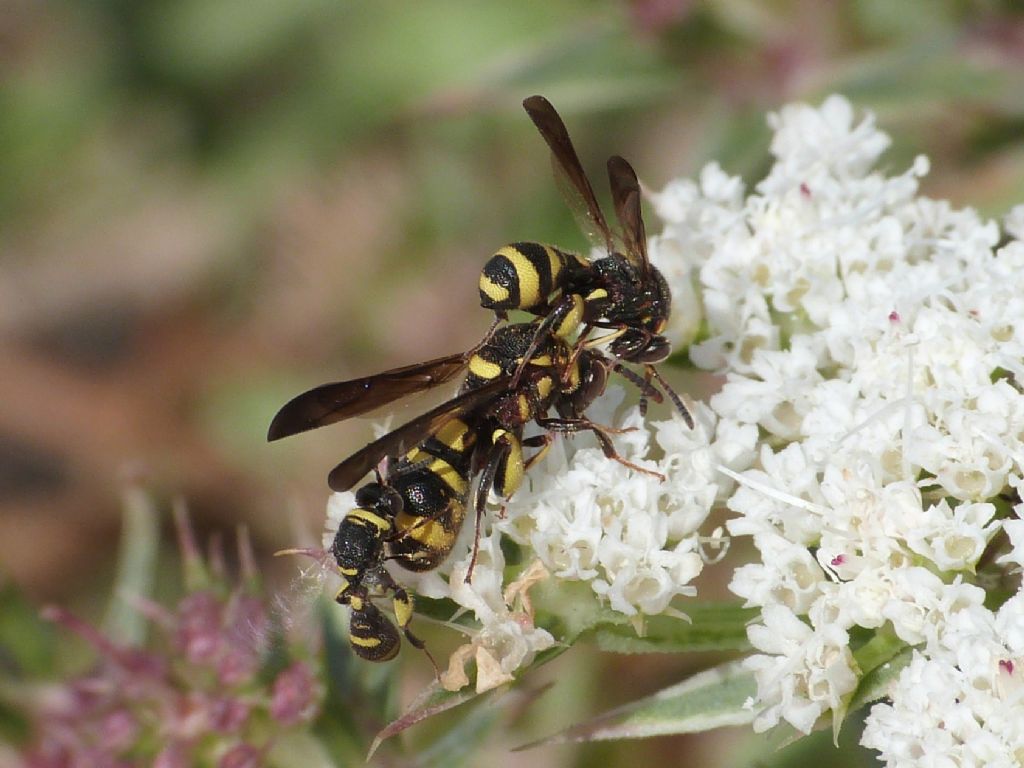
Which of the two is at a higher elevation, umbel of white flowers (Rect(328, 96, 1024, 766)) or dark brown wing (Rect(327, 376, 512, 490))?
dark brown wing (Rect(327, 376, 512, 490))

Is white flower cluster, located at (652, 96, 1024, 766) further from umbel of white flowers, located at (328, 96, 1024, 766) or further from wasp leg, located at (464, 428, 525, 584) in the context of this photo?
wasp leg, located at (464, 428, 525, 584)

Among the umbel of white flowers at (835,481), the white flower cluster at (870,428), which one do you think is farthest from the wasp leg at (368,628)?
the white flower cluster at (870,428)

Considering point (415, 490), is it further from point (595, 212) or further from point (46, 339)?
point (46, 339)

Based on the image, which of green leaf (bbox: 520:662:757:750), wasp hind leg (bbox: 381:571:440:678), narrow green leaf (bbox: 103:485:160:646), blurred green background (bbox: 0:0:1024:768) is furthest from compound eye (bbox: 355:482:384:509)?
blurred green background (bbox: 0:0:1024:768)

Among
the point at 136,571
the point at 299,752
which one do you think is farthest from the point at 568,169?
the point at 136,571

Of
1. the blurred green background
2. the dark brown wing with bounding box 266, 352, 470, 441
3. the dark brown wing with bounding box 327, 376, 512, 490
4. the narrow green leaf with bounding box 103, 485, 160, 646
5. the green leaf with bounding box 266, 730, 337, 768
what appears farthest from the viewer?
the blurred green background

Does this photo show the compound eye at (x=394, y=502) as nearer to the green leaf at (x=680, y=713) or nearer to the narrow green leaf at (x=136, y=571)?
the green leaf at (x=680, y=713)

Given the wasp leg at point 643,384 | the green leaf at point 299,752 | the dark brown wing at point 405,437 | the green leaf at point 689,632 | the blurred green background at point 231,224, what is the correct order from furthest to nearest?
the blurred green background at point 231,224, the green leaf at point 299,752, the wasp leg at point 643,384, the green leaf at point 689,632, the dark brown wing at point 405,437
